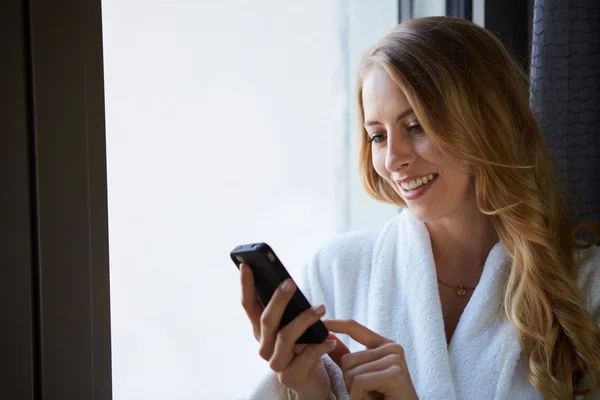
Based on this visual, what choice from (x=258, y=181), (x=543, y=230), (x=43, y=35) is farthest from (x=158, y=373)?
(x=543, y=230)

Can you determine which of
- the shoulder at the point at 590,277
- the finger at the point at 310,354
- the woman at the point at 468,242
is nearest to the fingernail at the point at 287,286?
the finger at the point at 310,354

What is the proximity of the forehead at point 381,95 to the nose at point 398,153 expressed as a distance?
6 centimetres

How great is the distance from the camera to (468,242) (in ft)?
4.61

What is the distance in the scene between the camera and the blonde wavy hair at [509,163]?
1.20 m

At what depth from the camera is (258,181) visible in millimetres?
1405

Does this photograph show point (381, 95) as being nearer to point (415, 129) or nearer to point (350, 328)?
point (415, 129)

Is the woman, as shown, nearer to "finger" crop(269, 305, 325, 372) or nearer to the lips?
the lips

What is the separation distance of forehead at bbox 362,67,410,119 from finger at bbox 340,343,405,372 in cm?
46

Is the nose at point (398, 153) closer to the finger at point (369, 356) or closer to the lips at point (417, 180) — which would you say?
the lips at point (417, 180)

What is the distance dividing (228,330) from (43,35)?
2.39 ft

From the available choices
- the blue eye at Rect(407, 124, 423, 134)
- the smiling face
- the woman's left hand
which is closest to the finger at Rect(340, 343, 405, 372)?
the woman's left hand

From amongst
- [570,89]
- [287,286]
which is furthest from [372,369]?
[570,89]

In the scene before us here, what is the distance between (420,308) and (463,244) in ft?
0.73

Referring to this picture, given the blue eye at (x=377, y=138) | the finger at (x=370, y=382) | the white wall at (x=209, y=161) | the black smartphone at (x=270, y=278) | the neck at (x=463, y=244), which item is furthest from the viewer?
the neck at (x=463, y=244)
